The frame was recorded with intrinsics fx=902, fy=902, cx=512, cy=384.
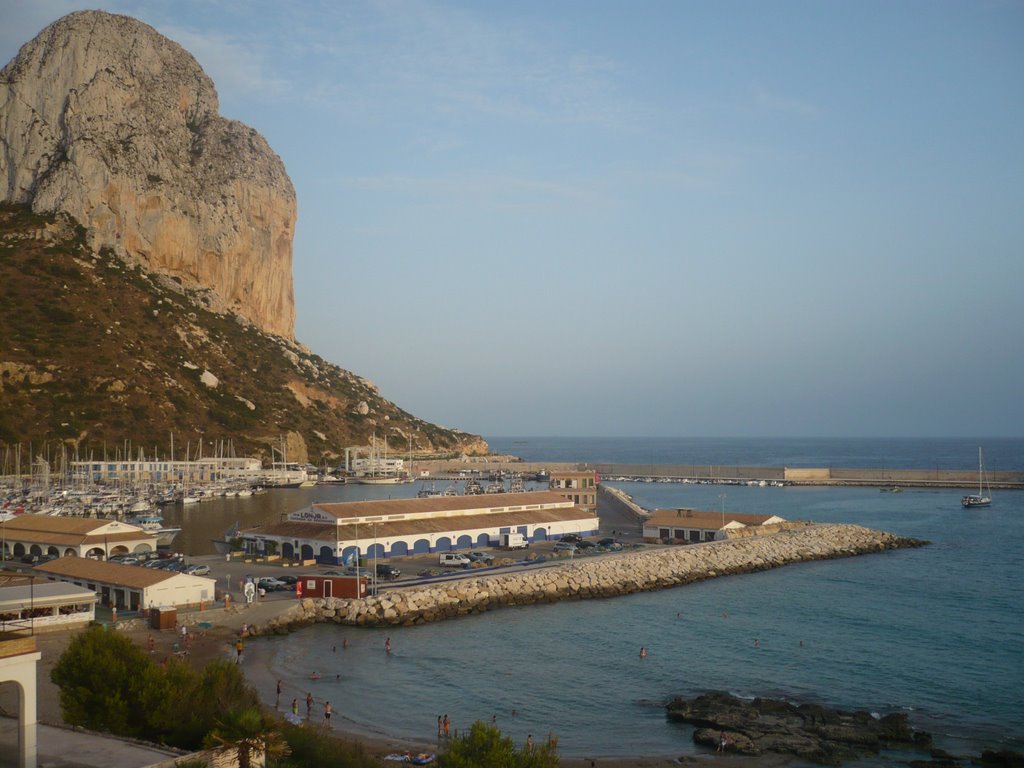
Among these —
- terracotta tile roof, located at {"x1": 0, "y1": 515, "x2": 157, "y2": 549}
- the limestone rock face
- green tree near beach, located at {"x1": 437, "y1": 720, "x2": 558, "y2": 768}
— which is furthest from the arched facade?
the limestone rock face

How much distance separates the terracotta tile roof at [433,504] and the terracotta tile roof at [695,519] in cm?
609

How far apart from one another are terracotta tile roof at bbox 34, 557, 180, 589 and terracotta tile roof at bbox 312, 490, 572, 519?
11870mm

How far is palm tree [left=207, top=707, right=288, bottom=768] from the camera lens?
13.8 m

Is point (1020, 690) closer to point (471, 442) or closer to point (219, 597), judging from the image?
point (219, 597)

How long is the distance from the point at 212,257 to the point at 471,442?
→ 59437 millimetres

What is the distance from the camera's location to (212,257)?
14300 centimetres

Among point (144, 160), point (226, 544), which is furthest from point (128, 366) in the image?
point (226, 544)

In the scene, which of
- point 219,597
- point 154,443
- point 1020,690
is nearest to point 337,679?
point 219,597

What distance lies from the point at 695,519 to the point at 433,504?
55.5 feet

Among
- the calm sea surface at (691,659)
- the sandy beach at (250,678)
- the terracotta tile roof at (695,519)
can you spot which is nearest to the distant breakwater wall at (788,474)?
the terracotta tile roof at (695,519)

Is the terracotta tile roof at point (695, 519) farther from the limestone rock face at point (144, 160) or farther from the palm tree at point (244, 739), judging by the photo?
the limestone rock face at point (144, 160)

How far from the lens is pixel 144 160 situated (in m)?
132

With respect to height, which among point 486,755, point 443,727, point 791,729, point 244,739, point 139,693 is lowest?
point 791,729

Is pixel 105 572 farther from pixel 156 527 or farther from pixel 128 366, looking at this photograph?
pixel 128 366
